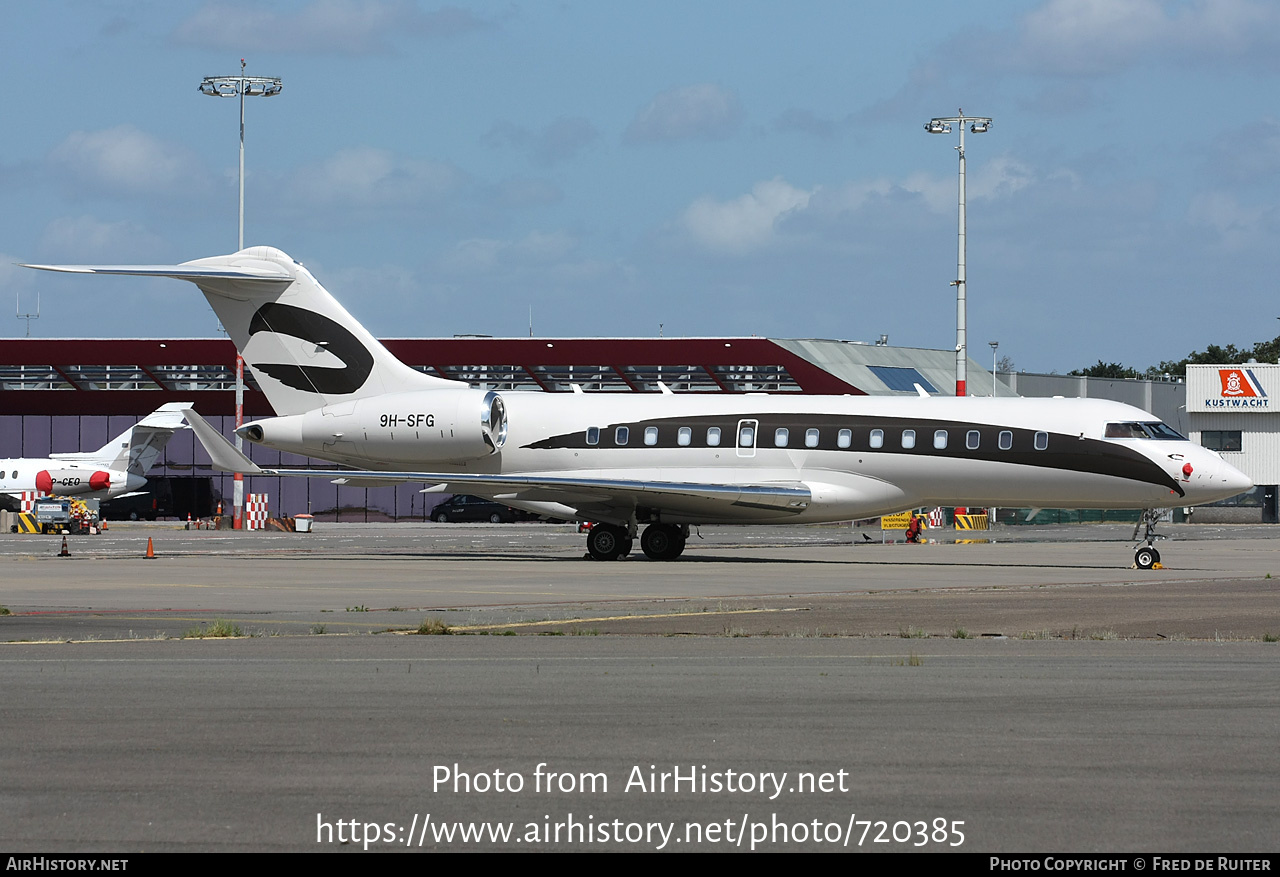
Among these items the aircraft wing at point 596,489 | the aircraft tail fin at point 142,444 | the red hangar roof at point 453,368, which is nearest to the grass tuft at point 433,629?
the aircraft wing at point 596,489

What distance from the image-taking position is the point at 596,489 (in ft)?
107

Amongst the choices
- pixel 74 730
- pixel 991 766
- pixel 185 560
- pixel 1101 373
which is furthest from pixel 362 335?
pixel 1101 373

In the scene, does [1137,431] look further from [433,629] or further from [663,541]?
[433,629]

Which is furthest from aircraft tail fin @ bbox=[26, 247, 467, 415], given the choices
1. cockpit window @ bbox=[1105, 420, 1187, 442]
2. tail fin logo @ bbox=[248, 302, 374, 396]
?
cockpit window @ bbox=[1105, 420, 1187, 442]

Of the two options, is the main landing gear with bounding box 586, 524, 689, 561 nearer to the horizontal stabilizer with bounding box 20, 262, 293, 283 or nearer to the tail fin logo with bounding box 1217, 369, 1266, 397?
the horizontal stabilizer with bounding box 20, 262, 293, 283

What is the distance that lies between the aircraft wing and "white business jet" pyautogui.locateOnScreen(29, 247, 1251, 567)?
5 cm

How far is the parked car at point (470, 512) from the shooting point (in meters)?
69.4

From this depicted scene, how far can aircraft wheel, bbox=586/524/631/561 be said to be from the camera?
1345 inches

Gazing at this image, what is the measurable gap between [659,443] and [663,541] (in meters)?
2.25

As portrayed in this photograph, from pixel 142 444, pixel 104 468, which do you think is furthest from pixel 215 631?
pixel 104 468

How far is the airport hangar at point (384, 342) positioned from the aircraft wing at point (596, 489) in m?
33.1

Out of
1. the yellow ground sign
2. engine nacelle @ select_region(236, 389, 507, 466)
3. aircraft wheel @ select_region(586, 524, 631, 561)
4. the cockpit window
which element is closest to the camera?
the cockpit window

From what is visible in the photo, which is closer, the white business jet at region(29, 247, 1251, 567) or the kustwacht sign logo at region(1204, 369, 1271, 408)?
the white business jet at region(29, 247, 1251, 567)

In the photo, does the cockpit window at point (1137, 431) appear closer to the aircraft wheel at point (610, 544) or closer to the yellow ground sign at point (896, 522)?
the aircraft wheel at point (610, 544)
